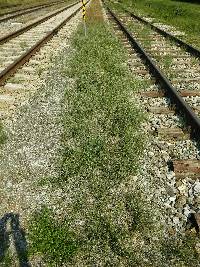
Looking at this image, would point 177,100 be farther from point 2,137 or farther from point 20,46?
point 20,46

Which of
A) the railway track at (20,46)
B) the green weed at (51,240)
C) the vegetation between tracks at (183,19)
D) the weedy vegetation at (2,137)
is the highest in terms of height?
the weedy vegetation at (2,137)

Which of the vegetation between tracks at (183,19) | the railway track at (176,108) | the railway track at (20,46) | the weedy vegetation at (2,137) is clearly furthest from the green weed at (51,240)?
the vegetation between tracks at (183,19)

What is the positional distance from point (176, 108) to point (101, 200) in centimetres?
357

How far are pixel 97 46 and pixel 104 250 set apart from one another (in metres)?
10.2

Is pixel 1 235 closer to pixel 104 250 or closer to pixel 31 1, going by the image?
pixel 104 250

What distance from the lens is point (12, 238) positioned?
4457 mm

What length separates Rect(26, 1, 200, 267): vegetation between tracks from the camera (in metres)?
4.25

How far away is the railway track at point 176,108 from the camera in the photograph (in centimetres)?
523

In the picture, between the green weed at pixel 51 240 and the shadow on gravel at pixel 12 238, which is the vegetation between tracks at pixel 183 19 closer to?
the green weed at pixel 51 240

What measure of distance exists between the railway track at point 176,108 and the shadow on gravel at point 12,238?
173 centimetres

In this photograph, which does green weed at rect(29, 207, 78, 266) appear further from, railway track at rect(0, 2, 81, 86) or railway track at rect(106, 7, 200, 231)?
railway track at rect(0, 2, 81, 86)

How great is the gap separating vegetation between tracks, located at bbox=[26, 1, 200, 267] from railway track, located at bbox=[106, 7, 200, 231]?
1.33 feet

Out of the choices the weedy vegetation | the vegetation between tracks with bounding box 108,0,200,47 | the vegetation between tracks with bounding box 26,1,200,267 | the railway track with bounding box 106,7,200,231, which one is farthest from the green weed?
the vegetation between tracks with bounding box 108,0,200,47

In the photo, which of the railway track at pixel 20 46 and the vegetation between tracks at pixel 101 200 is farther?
the railway track at pixel 20 46
